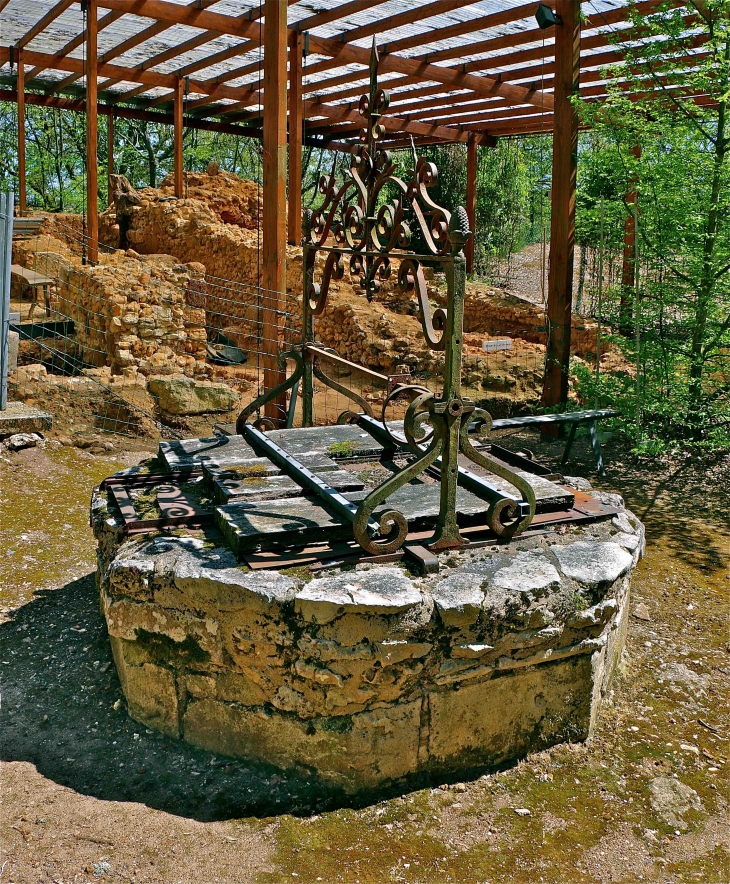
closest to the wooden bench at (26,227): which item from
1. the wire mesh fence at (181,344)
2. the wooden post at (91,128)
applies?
the wire mesh fence at (181,344)

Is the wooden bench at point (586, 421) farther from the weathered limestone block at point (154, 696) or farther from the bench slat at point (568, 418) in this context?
the weathered limestone block at point (154, 696)

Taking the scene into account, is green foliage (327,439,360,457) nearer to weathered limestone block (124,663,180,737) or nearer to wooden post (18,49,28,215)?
weathered limestone block (124,663,180,737)

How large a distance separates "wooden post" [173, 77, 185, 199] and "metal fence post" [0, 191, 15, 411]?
7.32 meters

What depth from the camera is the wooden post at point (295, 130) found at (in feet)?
32.6

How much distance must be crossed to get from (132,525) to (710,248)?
17.0ft

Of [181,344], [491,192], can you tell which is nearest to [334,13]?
[181,344]

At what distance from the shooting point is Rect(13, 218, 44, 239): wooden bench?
32.8 ft

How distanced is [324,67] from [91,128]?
3213 millimetres

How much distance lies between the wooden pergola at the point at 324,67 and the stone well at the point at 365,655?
3801 millimetres

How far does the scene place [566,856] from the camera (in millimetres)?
2736

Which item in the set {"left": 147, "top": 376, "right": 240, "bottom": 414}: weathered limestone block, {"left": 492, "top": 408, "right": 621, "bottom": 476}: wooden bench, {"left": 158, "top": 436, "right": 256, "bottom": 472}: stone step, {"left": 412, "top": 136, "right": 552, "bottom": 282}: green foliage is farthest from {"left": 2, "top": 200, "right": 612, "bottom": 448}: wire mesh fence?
{"left": 412, "top": 136, "right": 552, "bottom": 282}: green foliage

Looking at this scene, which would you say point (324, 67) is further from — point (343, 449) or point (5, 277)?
point (343, 449)

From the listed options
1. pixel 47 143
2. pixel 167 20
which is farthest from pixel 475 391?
pixel 47 143

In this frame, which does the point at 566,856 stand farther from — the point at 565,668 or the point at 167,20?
the point at 167,20
